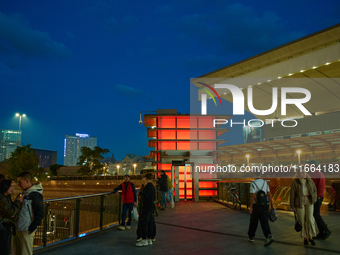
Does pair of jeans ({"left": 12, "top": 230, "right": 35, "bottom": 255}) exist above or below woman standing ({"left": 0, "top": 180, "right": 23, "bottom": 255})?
below

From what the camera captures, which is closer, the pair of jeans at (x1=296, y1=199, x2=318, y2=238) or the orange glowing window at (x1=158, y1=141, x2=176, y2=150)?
the pair of jeans at (x1=296, y1=199, x2=318, y2=238)

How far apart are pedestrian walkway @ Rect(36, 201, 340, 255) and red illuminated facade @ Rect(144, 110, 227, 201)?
8.50m

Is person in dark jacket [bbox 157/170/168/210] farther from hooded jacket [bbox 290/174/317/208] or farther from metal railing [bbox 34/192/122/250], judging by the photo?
hooded jacket [bbox 290/174/317/208]

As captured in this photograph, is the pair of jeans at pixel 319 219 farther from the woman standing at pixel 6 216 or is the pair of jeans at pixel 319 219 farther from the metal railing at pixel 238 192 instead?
the woman standing at pixel 6 216

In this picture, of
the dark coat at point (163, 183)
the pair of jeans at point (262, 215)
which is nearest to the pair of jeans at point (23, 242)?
the pair of jeans at point (262, 215)

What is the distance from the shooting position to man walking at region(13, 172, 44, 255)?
16.7ft

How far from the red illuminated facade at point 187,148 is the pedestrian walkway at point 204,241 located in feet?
27.9

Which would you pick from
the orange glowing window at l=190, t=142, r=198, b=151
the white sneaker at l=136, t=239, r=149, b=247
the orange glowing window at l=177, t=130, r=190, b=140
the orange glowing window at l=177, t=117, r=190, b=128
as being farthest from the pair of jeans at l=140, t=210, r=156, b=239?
the orange glowing window at l=177, t=117, r=190, b=128

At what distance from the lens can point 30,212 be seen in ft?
16.8

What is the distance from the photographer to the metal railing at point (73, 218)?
7797 millimetres

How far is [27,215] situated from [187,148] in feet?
52.1

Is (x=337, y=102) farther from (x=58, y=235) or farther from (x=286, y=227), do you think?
(x=58, y=235)

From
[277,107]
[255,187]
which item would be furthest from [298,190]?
[277,107]

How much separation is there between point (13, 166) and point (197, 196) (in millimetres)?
41156
